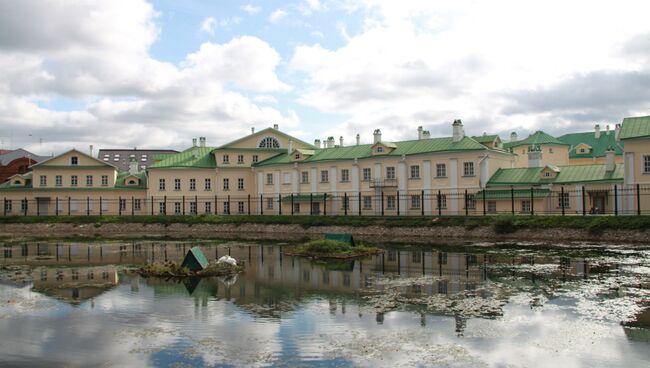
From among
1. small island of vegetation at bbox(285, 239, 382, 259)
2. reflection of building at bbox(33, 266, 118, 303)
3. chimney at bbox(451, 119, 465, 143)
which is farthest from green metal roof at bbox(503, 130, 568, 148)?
reflection of building at bbox(33, 266, 118, 303)

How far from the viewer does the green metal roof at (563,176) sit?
130 ft

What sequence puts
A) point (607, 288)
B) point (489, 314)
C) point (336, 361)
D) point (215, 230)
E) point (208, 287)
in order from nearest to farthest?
1. point (336, 361)
2. point (489, 314)
3. point (607, 288)
4. point (208, 287)
5. point (215, 230)

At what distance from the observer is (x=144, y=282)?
759 inches

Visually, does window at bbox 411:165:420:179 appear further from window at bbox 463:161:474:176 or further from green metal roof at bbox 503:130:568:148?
green metal roof at bbox 503:130:568:148

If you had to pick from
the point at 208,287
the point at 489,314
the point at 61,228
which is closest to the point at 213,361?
the point at 489,314

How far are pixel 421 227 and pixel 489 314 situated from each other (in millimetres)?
25949

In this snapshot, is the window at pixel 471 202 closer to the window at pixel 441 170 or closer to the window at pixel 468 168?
the window at pixel 468 168

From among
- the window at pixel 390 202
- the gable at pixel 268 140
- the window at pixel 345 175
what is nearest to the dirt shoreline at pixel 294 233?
the window at pixel 390 202

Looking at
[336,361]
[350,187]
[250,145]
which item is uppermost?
[250,145]

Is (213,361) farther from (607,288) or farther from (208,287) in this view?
(607,288)

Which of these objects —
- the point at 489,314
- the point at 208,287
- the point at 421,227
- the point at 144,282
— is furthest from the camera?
the point at 421,227

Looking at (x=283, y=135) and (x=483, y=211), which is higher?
(x=283, y=135)

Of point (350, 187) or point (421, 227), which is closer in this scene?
point (421, 227)

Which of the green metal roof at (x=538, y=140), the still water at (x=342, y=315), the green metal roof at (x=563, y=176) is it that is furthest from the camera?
the green metal roof at (x=538, y=140)
